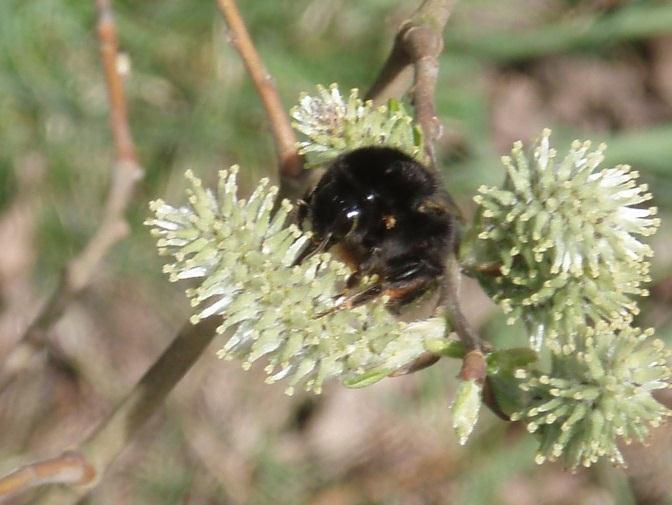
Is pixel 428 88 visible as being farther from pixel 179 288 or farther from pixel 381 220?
pixel 179 288

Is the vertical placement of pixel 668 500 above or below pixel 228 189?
below

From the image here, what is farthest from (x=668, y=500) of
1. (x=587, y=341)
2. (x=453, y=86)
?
(x=587, y=341)

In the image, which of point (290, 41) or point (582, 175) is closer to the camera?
point (582, 175)

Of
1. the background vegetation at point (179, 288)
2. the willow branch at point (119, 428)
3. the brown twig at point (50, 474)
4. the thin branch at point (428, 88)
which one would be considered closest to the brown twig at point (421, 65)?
the thin branch at point (428, 88)

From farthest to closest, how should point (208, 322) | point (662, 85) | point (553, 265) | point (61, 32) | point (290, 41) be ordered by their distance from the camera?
point (662, 85), point (290, 41), point (61, 32), point (208, 322), point (553, 265)

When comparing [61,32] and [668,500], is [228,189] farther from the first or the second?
[668,500]

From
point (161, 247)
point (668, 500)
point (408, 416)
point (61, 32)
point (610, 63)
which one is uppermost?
point (61, 32)

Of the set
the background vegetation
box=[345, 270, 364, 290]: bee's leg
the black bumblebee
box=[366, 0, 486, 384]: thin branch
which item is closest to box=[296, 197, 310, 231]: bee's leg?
the black bumblebee

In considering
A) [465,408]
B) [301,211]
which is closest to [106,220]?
[301,211]
